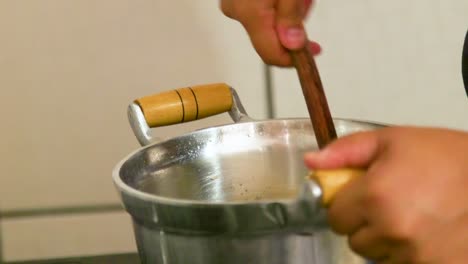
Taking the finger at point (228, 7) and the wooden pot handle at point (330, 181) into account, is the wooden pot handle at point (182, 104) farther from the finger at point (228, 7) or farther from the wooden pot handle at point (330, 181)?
the wooden pot handle at point (330, 181)

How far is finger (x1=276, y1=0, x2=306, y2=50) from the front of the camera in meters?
0.39

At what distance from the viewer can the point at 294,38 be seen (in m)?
0.39

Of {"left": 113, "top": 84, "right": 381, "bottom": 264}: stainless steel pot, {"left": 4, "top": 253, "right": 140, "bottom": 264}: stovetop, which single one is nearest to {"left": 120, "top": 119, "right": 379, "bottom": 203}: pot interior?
{"left": 113, "top": 84, "right": 381, "bottom": 264}: stainless steel pot

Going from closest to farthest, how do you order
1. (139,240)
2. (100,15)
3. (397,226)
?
(397,226), (139,240), (100,15)

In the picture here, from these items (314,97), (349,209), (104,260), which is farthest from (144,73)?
(349,209)

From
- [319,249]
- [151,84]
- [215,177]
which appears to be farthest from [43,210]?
[319,249]

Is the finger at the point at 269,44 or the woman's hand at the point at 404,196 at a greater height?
the finger at the point at 269,44

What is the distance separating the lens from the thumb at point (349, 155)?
271 millimetres

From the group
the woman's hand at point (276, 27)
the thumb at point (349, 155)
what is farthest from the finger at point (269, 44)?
the thumb at point (349, 155)

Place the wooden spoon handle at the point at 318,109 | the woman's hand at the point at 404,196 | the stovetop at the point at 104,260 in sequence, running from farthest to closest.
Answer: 1. the stovetop at the point at 104,260
2. the wooden spoon handle at the point at 318,109
3. the woman's hand at the point at 404,196

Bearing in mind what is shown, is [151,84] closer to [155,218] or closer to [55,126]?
[55,126]

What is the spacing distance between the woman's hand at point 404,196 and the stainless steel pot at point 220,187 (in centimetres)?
3

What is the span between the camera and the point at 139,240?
37 cm

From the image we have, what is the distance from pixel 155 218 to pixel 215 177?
116 mm
